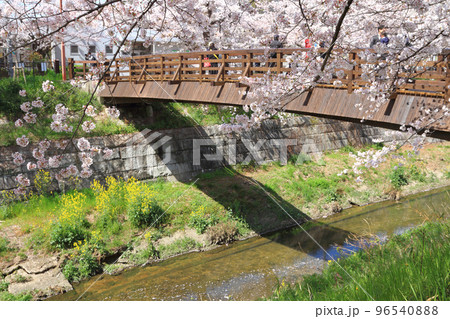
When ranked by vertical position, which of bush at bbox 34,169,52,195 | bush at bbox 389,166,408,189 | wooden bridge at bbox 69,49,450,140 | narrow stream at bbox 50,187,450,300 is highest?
wooden bridge at bbox 69,49,450,140

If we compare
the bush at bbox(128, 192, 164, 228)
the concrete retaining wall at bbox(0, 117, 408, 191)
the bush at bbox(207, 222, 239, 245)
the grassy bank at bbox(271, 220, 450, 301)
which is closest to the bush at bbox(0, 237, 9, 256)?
the concrete retaining wall at bbox(0, 117, 408, 191)

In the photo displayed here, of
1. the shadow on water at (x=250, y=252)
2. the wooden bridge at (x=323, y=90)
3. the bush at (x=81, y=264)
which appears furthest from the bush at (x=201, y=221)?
the wooden bridge at (x=323, y=90)

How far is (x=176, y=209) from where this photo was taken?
1461 cm

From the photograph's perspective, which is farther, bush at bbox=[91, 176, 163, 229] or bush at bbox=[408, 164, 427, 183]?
bush at bbox=[408, 164, 427, 183]

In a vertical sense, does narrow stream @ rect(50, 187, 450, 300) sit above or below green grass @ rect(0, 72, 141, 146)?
below

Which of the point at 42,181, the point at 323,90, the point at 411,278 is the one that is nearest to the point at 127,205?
the point at 42,181

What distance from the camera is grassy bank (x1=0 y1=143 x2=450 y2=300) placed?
12180mm

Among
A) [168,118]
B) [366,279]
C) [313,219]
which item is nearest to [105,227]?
[168,118]

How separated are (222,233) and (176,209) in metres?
1.94

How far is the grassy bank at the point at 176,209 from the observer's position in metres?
12.2

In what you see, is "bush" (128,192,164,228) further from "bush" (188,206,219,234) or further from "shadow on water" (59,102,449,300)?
"shadow on water" (59,102,449,300)

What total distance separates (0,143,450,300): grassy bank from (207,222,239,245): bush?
0.10 feet

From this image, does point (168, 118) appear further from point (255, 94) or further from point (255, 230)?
point (255, 94)

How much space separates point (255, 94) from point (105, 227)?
6.83m
